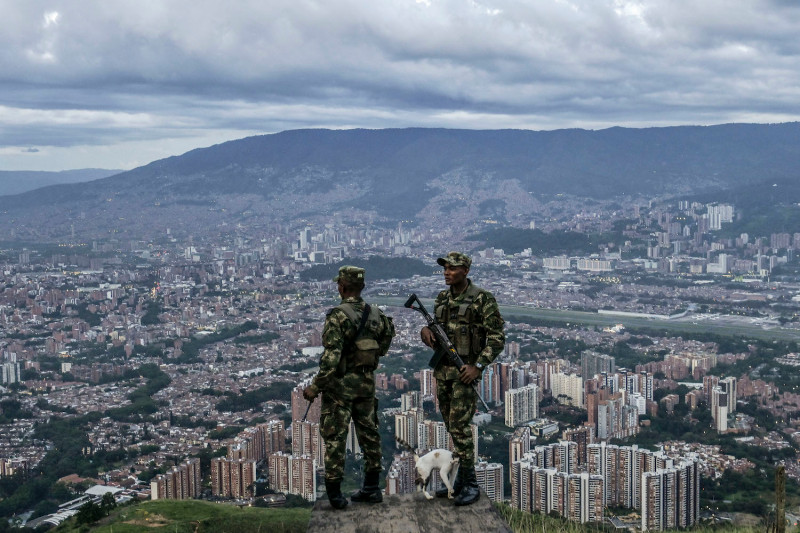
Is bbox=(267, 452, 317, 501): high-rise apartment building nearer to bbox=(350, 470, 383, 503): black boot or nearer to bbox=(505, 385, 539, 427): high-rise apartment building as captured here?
bbox=(505, 385, 539, 427): high-rise apartment building

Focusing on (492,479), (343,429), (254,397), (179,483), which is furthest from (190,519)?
(254,397)

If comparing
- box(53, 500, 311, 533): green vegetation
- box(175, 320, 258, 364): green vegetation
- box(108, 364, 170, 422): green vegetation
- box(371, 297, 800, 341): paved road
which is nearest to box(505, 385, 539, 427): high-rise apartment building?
box(108, 364, 170, 422): green vegetation

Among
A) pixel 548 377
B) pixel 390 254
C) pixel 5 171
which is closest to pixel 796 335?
pixel 548 377

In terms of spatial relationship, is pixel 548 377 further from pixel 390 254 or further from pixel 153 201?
pixel 153 201

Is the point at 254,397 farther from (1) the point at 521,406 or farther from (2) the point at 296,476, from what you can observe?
(2) the point at 296,476

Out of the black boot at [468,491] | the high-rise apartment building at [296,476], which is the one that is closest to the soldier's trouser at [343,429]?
the black boot at [468,491]

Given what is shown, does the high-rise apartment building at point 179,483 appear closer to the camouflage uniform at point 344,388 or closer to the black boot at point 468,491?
the camouflage uniform at point 344,388
